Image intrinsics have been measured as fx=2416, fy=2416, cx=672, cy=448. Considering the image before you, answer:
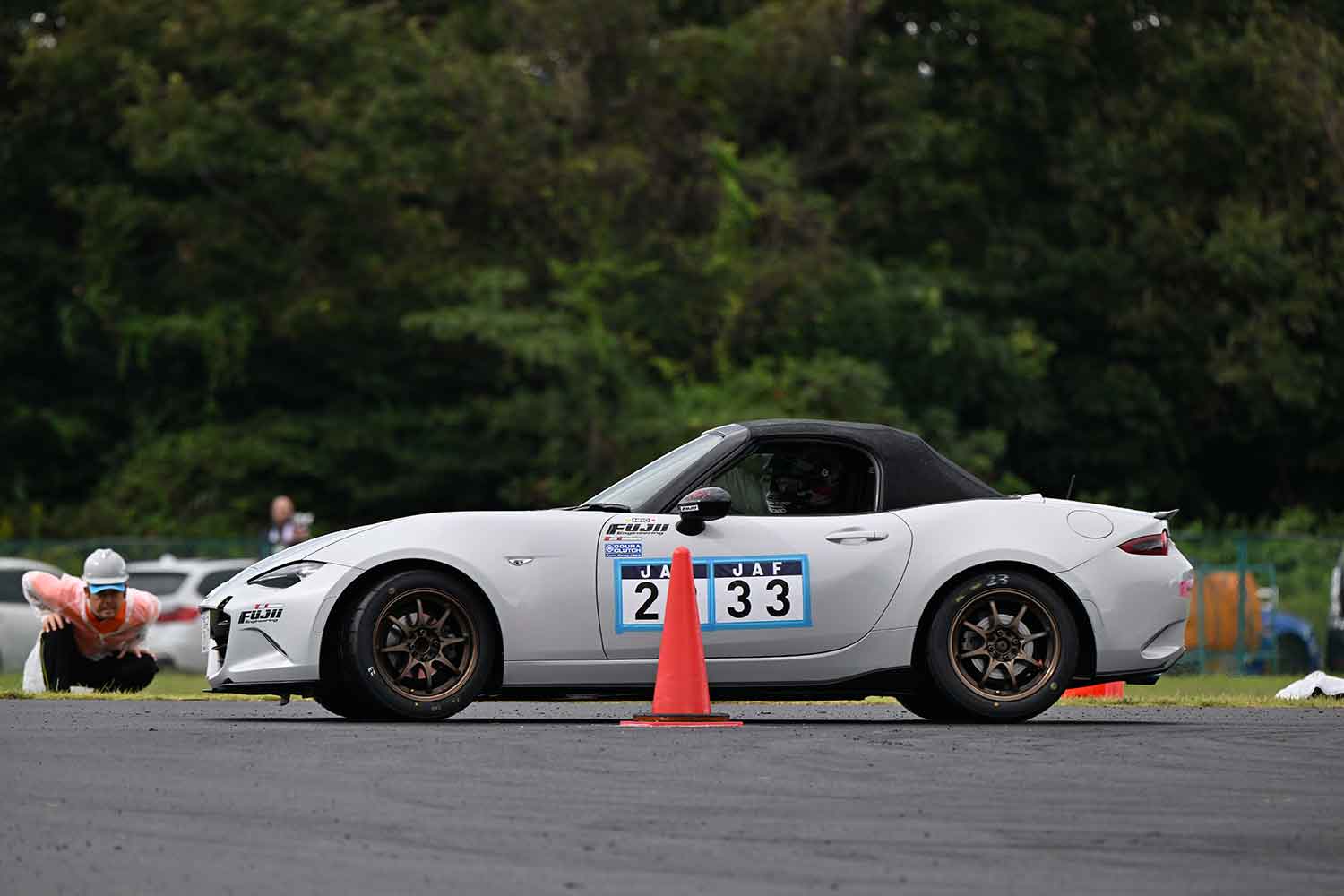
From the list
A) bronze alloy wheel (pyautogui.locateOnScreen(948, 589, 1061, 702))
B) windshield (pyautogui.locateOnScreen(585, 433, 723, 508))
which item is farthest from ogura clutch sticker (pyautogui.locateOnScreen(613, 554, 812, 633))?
bronze alloy wheel (pyautogui.locateOnScreen(948, 589, 1061, 702))

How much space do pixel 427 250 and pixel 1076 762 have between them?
94.4ft

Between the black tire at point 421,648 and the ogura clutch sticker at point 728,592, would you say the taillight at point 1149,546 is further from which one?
the black tire at point 421,648

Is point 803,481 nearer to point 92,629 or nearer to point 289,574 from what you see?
point 289,574

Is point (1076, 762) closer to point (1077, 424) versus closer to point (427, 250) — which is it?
point (427, 250)

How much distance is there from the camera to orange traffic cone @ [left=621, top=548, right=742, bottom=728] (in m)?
10.6

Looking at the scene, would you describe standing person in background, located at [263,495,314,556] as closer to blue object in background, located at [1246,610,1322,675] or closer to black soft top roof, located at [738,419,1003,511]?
blue object in background, located at [1246,610,1322,675]

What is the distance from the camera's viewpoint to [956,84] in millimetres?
40625

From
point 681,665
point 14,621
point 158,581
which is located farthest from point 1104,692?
point 158,581

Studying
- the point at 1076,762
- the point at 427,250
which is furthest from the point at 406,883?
the point at 427,250

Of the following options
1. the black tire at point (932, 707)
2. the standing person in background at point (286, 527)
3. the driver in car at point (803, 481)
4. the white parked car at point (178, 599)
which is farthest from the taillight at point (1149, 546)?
the white parked car at point (178, 599)

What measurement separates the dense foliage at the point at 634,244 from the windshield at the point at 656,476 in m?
23.1

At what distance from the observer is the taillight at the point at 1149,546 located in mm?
11531

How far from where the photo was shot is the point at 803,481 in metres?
11.6

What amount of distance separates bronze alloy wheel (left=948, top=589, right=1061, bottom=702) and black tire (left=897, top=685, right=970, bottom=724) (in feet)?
0.50
